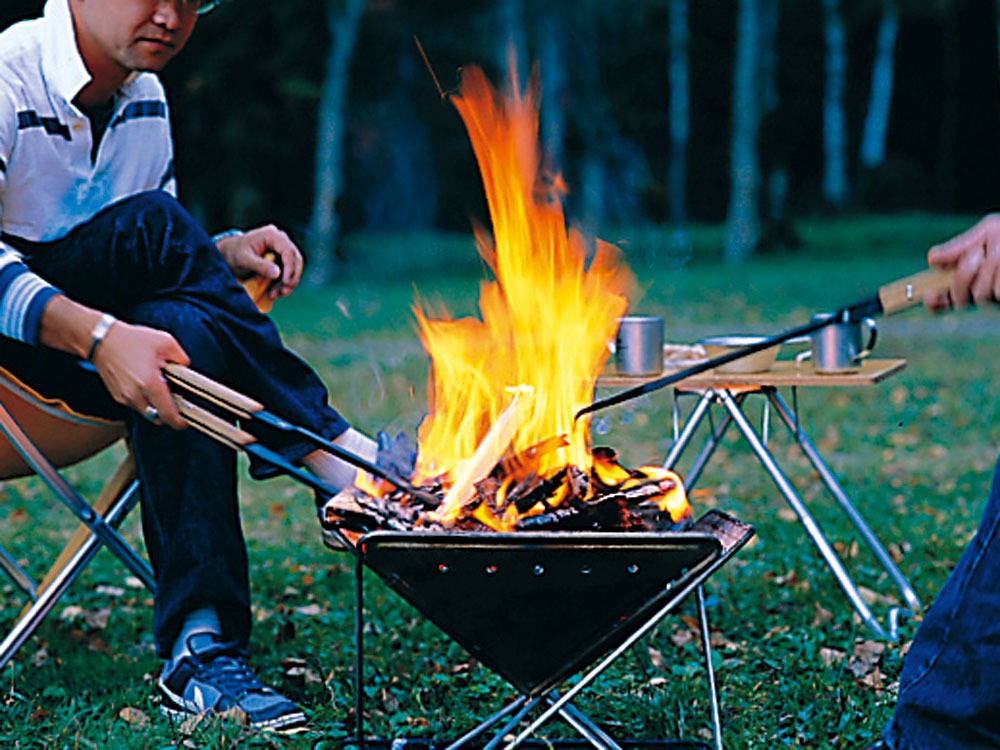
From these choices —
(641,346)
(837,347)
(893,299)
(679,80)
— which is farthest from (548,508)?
(679,80)

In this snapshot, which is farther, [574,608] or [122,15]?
[122,15]

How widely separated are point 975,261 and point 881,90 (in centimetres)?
2846

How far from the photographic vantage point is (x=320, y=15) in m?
23.8

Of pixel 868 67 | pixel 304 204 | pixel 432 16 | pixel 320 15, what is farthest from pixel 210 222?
pixel 868 67

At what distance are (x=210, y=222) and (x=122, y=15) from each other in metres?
21.2

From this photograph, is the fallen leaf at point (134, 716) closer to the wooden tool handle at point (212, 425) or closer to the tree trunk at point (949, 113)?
→ the wooden tool handle at point (212, 425)

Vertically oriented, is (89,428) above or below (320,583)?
above

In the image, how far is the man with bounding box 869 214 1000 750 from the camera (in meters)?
2.08

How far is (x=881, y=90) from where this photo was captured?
29031 millimetres

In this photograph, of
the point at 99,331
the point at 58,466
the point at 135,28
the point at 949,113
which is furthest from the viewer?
the point at 949,113

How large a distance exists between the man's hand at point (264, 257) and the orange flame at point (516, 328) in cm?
65

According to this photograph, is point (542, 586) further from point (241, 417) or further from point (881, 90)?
point (881, 90)

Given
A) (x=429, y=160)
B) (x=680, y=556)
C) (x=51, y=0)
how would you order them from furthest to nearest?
(x=429, y=160) < (x=51, y=0) < (x=680, y=556)

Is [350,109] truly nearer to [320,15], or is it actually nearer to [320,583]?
[320,15]
